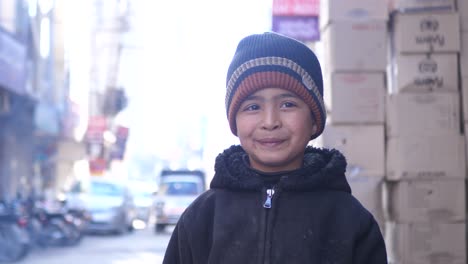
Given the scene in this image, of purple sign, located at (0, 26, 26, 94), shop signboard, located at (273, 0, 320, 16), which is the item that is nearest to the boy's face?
shop signboard, located at (273, 0, 320, 16)

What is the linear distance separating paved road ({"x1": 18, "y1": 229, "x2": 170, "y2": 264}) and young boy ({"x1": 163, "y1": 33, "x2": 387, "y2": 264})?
1018cm

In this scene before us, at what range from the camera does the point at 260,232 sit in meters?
2.25

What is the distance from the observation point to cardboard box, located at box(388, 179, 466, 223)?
5656 millimetres

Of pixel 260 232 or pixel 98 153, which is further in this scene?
pixel 98 153

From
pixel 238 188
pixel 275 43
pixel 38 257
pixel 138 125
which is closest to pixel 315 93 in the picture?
pixel 275 43

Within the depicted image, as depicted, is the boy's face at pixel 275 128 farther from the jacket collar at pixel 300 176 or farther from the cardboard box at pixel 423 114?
the cardboard box at pixel 423 114

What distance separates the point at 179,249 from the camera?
2.38m

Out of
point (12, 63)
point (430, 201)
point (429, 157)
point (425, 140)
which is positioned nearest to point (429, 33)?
point (425, 140)

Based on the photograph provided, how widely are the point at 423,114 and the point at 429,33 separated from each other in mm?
Result: 617

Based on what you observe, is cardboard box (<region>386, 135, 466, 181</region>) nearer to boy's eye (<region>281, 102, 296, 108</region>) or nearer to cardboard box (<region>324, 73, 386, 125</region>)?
cardboard box (<region>324, 73, 386, 125</region>)

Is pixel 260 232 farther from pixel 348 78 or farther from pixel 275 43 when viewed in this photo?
pixel 348 78

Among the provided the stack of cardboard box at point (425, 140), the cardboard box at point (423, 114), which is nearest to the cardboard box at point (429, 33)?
the stack of cardboard box at point (425, 140)

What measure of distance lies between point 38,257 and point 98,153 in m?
18.4

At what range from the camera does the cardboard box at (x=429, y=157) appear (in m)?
5.68
